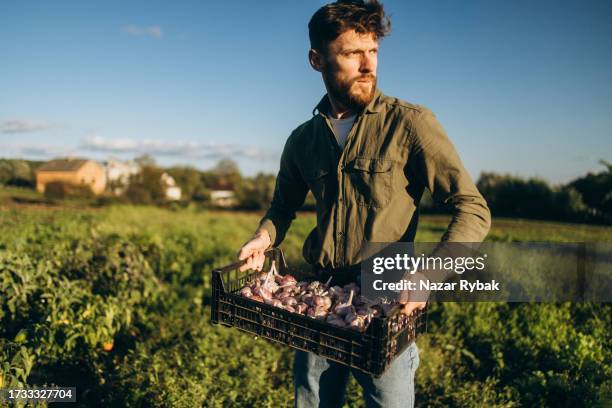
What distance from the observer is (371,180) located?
2.06 m

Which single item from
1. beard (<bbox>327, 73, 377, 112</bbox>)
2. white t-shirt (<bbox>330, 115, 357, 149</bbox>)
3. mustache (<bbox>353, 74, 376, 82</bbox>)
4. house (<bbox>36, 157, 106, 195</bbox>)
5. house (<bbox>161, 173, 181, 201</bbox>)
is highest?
mustache (<bbox>353, 74, 376, 82</bbox>)

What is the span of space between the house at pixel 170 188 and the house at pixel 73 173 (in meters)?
2.35

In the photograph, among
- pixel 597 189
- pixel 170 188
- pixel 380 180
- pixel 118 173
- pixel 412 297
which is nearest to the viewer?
pixel 412 297

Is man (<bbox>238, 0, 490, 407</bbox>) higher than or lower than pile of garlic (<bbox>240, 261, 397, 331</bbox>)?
higher

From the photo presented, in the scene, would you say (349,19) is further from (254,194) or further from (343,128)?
(254,194)

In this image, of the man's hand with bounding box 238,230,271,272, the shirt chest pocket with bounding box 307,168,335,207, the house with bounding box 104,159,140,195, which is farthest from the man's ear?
the house with bounding box 104,159,140,195

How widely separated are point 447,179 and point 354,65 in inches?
26.2

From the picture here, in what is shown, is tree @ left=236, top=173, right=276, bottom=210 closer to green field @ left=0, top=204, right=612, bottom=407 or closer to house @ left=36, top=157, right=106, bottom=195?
house @ left=36, top=157, right=106, bottom=195

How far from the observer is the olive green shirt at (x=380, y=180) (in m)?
1.86

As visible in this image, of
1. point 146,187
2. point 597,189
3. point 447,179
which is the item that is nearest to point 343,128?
point 447,179

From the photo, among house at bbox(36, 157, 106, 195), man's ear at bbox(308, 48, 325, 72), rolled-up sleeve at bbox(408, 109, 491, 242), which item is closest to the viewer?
rolled-up sleeve at bbox(408, 109, 491, 242)

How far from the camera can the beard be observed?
6.89ft

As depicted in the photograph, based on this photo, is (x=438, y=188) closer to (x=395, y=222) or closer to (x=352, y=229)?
(x=395, y=222)

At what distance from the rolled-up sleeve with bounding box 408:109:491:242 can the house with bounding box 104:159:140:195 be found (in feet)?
40.4
